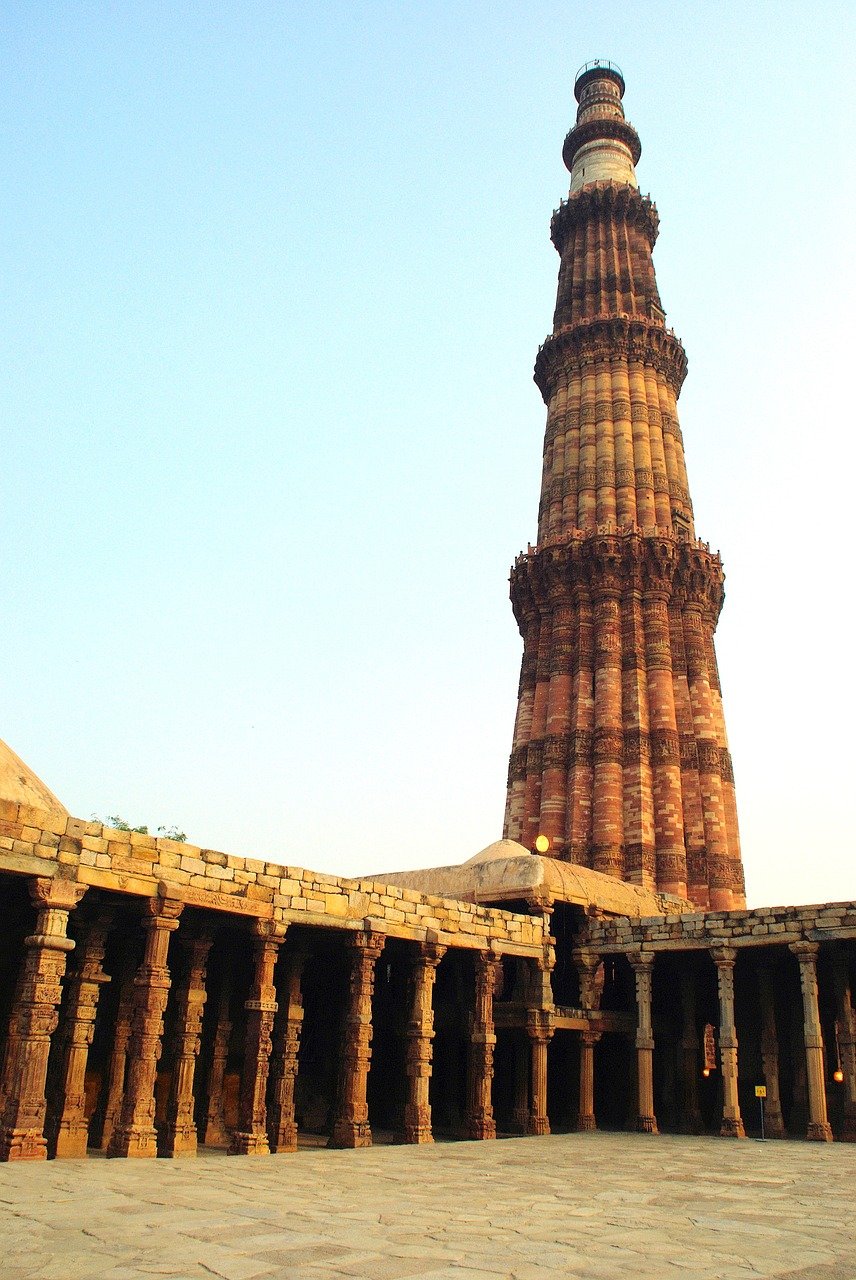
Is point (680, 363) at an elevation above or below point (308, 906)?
above

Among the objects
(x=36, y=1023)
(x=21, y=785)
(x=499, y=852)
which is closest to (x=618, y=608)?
(x=499, y=852)

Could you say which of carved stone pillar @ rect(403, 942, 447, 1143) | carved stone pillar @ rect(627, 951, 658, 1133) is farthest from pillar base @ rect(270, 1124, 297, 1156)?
carved stone pillar @ rect(627, 951, 658, 1133)

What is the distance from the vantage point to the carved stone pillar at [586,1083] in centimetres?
2206

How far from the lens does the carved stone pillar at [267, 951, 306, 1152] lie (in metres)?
Answer: 15.7

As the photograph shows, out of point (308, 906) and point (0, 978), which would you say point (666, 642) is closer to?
point (308, 906)

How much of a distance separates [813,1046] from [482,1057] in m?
6.41

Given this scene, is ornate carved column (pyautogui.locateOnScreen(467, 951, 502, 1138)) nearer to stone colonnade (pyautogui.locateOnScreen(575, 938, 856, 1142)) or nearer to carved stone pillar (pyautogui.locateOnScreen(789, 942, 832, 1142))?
stone colonnade (pyautogui.locateOnScreen(575, 938, 856, 1142))

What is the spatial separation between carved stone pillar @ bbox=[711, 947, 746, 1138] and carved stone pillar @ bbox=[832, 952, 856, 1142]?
6.69 feet

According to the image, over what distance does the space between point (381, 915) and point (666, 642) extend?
69.8 feet

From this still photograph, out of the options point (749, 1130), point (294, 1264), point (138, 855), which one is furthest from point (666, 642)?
point (294, 1264)

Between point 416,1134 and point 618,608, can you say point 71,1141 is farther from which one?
point 618,608

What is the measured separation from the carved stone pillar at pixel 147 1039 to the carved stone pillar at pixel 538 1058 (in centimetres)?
914

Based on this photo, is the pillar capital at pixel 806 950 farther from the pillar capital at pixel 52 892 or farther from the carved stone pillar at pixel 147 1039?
the pillar capital at pixel 52 892

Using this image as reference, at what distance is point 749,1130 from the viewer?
72.3 ft
